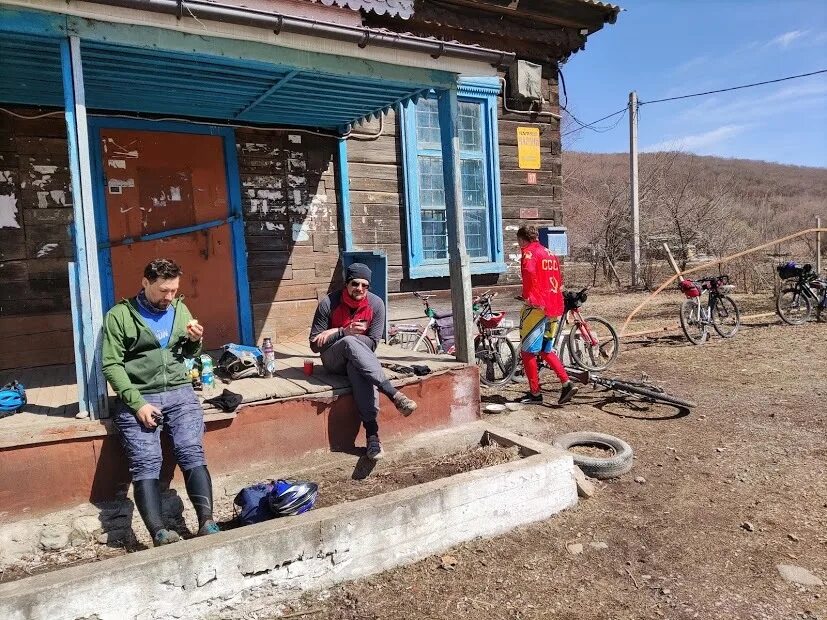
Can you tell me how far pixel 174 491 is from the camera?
379 centimetres

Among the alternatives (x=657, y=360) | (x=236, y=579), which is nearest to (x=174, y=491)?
(x=236, y=579)

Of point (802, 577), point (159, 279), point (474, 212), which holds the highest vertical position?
point (474, 212)

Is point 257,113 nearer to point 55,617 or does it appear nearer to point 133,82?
point 133,82

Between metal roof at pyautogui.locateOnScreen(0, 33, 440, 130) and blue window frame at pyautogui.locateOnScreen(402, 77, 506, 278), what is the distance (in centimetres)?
133

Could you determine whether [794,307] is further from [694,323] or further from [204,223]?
[204,223]

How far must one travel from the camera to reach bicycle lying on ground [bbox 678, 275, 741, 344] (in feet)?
30.6

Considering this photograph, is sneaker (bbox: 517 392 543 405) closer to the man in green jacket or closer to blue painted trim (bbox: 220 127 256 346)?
blue painted trim (bbox: 220 127 256 346)

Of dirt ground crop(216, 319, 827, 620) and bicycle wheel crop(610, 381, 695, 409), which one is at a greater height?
bicycle wheel crop(610, 381, 695, 409)

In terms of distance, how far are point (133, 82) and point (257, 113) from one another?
137 cm

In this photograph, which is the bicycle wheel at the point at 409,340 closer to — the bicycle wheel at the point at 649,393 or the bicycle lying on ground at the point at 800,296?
the bicycle wheel at the point at 649,393

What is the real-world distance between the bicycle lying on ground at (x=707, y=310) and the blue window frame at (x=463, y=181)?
3413mm

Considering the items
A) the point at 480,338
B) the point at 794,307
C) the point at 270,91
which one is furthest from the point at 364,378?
the point at 794,307

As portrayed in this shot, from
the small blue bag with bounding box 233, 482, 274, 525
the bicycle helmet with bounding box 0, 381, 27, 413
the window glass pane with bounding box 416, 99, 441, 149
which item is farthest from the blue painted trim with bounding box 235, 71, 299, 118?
the small blue bag with bounding box 233, 482, 274, 525

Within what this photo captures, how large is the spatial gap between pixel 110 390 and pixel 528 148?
20.3ft
